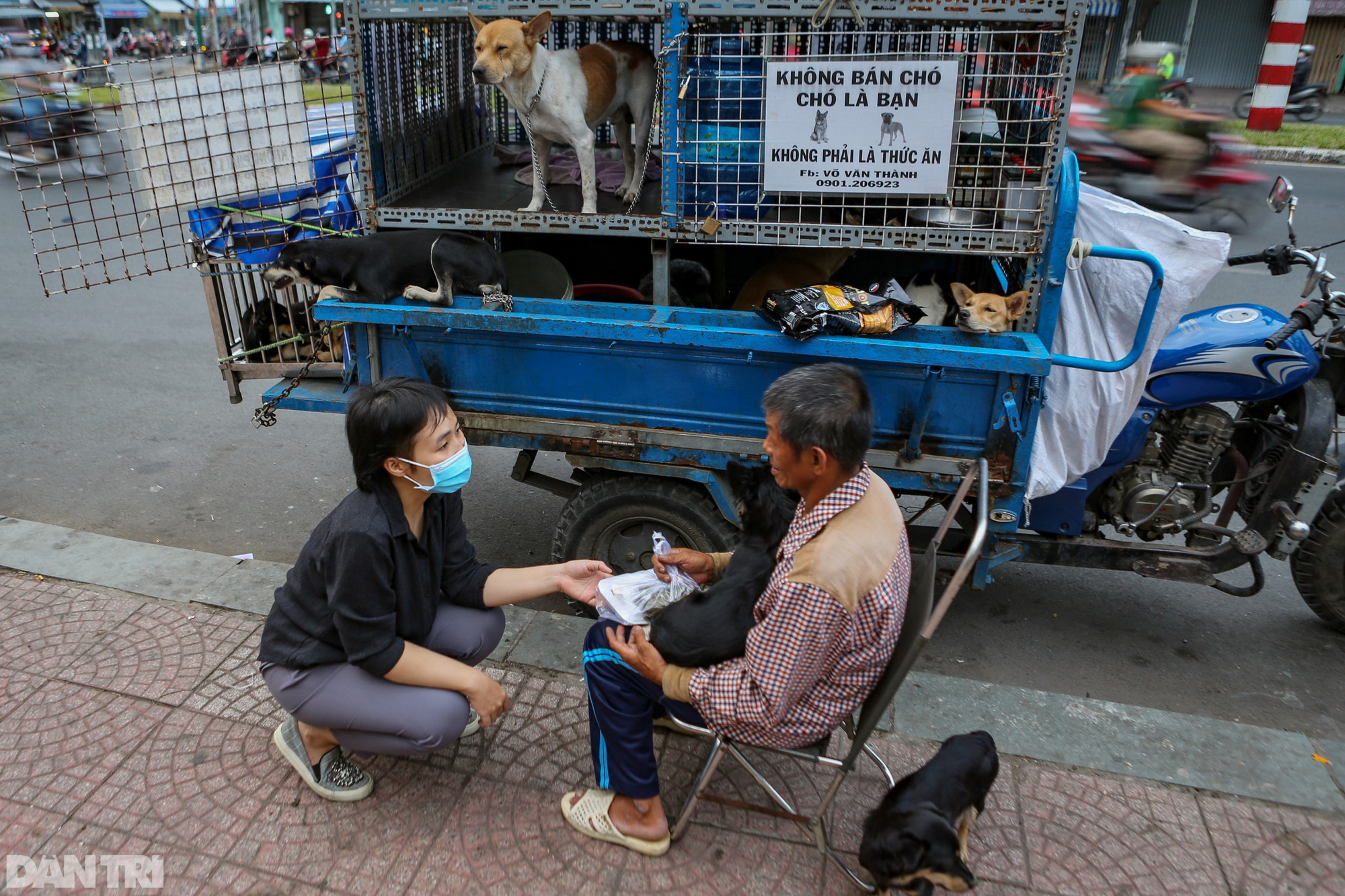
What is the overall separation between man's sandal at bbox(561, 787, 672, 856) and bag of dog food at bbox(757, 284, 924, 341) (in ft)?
4.75

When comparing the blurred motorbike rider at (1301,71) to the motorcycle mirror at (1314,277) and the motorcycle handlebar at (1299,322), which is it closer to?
the motorcycle mirror at (1314,277)

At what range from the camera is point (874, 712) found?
193 cm

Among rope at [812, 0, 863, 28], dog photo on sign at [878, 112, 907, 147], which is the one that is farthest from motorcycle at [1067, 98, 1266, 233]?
rope at [812, 0, 863, 28]

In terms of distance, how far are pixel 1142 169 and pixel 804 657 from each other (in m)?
4.74

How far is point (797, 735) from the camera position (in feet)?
6.73

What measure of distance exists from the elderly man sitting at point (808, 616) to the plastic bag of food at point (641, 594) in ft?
0.23

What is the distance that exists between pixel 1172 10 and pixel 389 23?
73.2 ft

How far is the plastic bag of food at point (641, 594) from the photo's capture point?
2.25 metres

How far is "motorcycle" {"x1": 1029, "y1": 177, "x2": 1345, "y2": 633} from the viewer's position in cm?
309

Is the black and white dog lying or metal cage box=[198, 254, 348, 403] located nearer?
the black and white dog lying

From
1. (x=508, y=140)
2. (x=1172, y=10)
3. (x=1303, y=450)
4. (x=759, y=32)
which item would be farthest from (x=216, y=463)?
(x=1172, y=10)

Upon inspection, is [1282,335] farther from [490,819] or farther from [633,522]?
[490,819]

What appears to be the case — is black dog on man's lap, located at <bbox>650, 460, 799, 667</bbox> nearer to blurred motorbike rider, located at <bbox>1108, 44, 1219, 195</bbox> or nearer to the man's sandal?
the man's sandal

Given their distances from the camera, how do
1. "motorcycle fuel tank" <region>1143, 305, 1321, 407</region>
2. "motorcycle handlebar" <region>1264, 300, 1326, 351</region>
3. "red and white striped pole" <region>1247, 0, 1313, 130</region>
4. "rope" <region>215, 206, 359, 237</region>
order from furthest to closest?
"red and white striped pole" <region>1247, 0, 1313, 130</region> < "rope" <region>215, 206, 359, 237</region> < "motorcycle fuel tank" <region>1143, 305, 1321, 407</region> < "motorcycle handlebar" <region>1264, 300, 1326, 351</region>
